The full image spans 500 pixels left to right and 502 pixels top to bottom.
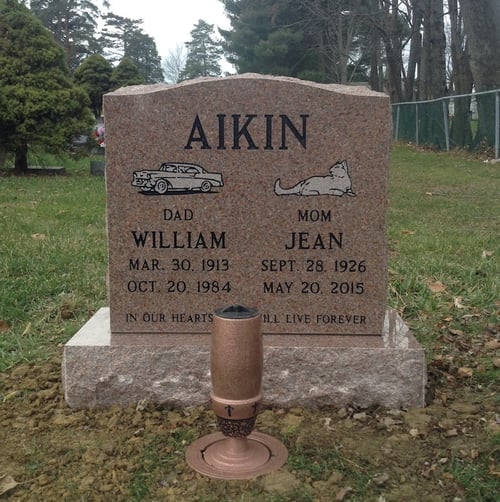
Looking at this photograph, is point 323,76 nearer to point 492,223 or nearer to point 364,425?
point 492,223

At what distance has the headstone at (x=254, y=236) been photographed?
10.8 ft

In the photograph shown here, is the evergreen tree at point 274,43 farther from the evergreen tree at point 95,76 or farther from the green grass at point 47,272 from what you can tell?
the green grass at point 47,272

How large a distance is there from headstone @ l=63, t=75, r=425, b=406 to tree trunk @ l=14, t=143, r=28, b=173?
10.9 metres

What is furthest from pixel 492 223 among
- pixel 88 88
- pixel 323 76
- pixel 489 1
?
pixel 323 76

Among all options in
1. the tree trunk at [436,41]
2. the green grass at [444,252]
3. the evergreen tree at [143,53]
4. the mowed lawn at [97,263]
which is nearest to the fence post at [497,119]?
the green grass at [444,252]

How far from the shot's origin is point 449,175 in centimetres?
1362

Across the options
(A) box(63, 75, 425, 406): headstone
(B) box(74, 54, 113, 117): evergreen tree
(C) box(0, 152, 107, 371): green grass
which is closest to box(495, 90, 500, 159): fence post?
(C) box(0, 152, 107, 371): green grass

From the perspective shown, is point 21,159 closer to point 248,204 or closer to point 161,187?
point 161,187

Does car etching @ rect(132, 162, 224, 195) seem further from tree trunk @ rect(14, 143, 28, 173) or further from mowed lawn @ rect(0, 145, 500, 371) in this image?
tree trunk @ rect(14, 143, 28, 173)

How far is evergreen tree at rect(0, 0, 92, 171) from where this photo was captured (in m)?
13.1

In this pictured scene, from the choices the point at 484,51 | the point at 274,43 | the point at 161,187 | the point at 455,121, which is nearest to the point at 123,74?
the point at 455,121

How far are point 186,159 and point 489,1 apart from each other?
1404 cm

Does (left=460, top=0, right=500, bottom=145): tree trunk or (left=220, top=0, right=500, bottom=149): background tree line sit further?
(left=220, top=0, right=500, bottom=149): background tree line

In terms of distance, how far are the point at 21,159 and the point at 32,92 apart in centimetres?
143
